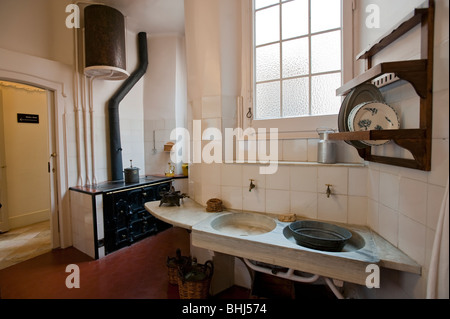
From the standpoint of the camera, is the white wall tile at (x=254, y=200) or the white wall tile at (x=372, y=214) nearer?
the white wall tile at (x=372, y=214)

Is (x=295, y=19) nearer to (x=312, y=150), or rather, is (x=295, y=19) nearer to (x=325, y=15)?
(x=325, y=15)

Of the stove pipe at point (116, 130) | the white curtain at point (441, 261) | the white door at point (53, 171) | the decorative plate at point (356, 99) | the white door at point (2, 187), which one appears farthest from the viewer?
the white door at point (2, 187)

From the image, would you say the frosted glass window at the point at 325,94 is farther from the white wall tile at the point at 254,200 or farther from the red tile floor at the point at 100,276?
the red tile floor at the point at 100,276

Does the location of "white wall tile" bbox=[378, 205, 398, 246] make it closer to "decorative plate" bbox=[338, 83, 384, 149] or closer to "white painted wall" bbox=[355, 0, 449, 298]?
"white painted wall" bbox=[355, 0, 449, 298]

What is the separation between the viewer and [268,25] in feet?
5.50

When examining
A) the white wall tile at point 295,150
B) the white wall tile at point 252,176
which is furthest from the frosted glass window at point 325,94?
the white wall tile at point 252,176

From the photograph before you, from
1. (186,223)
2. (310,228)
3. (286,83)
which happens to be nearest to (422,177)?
(310,228)

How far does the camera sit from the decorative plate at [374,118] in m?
0.97

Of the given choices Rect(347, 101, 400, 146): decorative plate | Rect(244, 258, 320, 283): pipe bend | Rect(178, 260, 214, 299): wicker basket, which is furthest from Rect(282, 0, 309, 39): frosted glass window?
Rect(178, 260, 214, 299): wicker basket

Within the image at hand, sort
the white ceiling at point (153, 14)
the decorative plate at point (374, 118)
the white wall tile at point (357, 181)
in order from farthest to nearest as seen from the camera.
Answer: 1. the white ceiling at point (153, 14)
2. the white wall tile at point (357, 181)
3. the decorative plate at point (374, 118)

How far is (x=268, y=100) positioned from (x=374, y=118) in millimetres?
817

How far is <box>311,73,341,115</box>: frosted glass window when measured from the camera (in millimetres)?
1490

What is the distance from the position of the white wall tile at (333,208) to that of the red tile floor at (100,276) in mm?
820
